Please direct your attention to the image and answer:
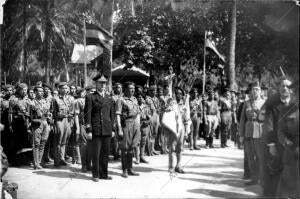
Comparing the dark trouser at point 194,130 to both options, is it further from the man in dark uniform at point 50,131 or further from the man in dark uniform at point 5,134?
the man in dark uniform at point 5,134

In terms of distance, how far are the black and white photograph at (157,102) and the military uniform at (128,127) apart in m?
0.02

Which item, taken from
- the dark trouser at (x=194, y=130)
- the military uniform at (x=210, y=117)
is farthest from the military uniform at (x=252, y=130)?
the dark trouser at (x=194, y=130)

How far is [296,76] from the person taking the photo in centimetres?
288

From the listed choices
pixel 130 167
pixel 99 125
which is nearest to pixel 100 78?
pixel 99 125

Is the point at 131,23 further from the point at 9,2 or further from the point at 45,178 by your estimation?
the point at 45,178

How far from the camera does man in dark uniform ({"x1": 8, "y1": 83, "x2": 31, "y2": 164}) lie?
321 inches

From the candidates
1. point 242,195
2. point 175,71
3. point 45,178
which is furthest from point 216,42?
point 45,178

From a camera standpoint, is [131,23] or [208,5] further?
[131,23]

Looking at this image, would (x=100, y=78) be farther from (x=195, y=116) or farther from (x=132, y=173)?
(x=195, y=116)

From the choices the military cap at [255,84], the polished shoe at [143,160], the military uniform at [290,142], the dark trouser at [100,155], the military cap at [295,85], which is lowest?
the polished shoe at [143,160]

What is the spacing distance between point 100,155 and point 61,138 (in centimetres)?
157

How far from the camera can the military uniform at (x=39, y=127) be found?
7.97 metres

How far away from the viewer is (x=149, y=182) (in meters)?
6.71

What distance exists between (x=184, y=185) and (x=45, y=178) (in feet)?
7.93
